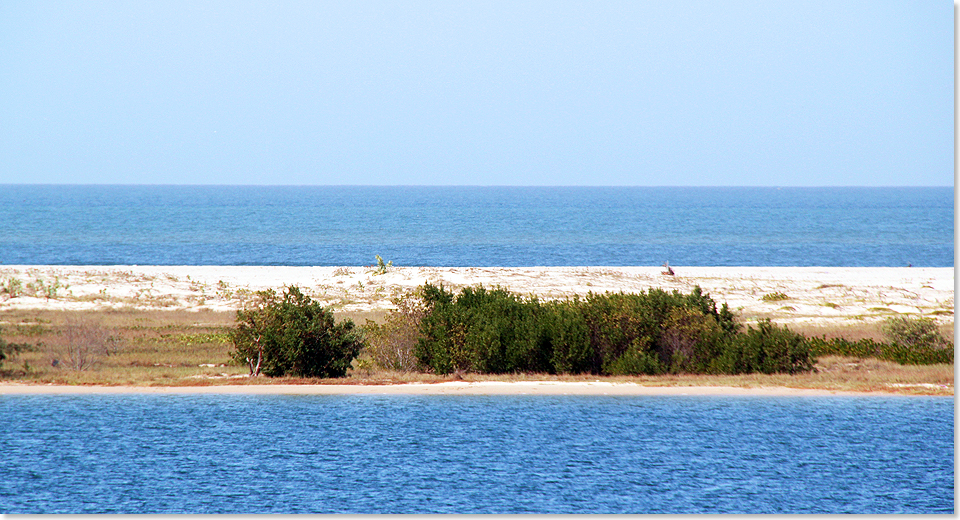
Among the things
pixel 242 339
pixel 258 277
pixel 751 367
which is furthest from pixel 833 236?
pixel 242 339

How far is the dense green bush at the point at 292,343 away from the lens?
84.7ft

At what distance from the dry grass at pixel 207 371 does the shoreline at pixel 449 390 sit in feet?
1.41

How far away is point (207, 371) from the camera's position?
26.0m

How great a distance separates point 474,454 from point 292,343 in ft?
Answer: 31.2

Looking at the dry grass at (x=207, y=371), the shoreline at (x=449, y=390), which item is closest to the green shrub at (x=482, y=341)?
the dry grass at (x=207, y=371)

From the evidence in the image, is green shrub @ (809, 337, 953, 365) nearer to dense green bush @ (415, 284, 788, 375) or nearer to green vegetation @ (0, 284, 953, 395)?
green vegetation @ (0, 284, 953, 395)

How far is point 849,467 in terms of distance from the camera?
1756cm

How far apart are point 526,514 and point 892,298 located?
36889 mm

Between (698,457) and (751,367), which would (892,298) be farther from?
(698,457)

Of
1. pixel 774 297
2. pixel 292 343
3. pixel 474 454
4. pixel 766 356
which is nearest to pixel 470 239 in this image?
pixel 774 297

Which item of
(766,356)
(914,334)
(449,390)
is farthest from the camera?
(914,334)

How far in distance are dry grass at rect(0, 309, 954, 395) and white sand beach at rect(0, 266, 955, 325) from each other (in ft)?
25.4

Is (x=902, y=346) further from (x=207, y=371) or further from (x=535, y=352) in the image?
(x=207, y=371)

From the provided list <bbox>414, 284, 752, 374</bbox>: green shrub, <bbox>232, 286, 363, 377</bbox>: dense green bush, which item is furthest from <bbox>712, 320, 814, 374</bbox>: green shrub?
<bbox>232, 286, 363, 377</bbox>: dense green bush
